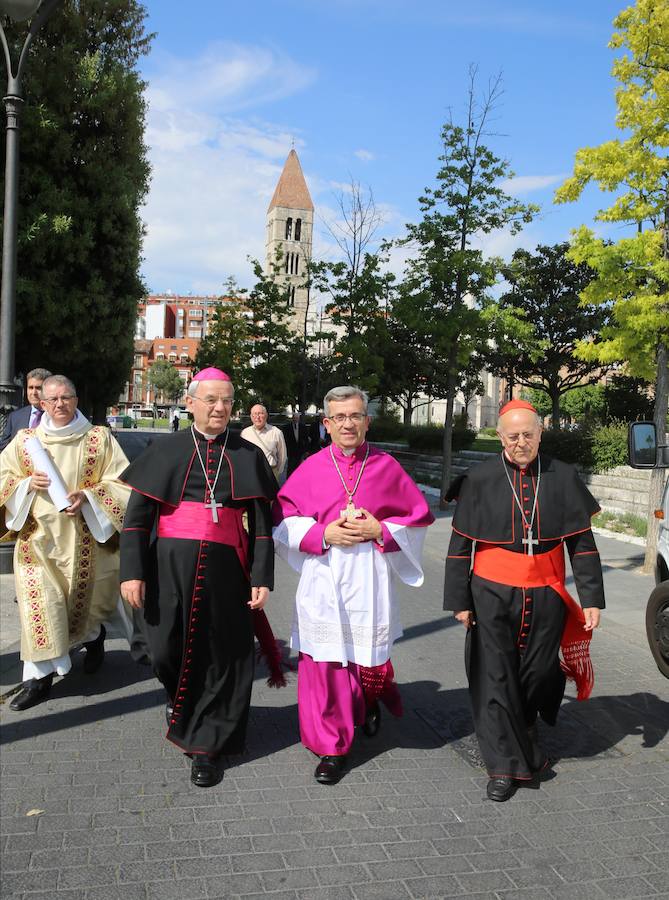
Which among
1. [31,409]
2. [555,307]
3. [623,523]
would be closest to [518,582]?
[31,409]

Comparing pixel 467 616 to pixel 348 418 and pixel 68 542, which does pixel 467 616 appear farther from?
pixel 68 542

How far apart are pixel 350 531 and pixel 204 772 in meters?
1.40

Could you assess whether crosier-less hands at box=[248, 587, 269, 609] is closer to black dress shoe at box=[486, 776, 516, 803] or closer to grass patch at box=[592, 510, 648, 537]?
black dress shoe at box=[486, 776, 516, 803]

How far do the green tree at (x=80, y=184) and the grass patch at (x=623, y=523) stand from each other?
11.9m

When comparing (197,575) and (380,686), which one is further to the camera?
(380,686)

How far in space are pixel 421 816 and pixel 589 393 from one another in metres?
46.9

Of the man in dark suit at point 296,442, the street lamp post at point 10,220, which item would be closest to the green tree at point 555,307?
the man in dark suit at point 296,442

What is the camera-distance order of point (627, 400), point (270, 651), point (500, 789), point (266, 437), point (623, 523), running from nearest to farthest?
point (500, 789), point (270, 651), point (266, 437), point (623, 523), point (627, 400)

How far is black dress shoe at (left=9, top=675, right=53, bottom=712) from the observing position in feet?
16.3

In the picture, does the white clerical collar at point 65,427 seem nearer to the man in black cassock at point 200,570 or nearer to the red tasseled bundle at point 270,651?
the man in black cassock at point 200,570

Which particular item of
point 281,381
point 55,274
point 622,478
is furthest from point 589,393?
point 55,274

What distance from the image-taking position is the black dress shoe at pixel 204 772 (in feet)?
13.1

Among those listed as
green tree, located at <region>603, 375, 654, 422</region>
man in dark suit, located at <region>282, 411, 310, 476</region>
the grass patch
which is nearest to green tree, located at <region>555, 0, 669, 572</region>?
the grass patch

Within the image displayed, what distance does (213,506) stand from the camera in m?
4.31
